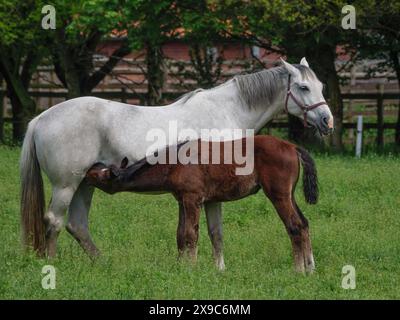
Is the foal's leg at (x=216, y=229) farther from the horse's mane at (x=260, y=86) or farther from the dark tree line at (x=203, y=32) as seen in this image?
the dark tree line at (x=203, y=32)

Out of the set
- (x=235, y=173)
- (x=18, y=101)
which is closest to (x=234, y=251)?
(x=235, y=173)

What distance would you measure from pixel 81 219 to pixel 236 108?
2.15 metres

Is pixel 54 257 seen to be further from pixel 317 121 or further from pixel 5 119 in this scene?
pixel 5 119

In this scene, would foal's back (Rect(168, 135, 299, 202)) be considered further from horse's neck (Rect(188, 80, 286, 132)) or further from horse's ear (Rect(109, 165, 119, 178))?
horse's neck (Rect(188, 80, 286, 132))

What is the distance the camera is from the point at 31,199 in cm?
1044

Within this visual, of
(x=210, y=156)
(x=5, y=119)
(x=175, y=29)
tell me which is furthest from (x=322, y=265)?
(x=5, y=119)

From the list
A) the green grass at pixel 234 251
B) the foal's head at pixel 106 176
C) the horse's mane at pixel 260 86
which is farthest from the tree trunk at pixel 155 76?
the foal's head at pixel 106 176

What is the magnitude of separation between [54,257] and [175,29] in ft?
42.8

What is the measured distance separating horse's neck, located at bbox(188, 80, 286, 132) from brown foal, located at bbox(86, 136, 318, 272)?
85 cm

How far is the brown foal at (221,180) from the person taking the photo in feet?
31.6

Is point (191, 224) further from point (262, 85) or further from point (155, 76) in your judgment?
point (155, 76)

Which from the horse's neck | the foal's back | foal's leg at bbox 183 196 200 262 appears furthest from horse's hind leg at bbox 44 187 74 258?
the horse's neck

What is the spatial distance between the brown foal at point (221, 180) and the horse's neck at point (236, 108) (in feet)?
2.80
